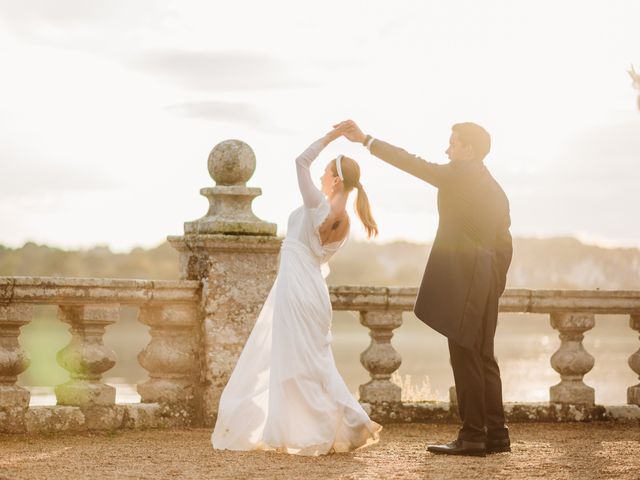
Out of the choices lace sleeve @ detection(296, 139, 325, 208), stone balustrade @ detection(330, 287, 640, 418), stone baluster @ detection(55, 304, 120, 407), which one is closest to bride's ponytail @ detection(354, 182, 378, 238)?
lace sleeve @ detection(296, 139, 325, 208)

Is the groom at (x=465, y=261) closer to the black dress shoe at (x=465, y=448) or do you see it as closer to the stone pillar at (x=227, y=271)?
the black dress shoe at (x=465, y=448)

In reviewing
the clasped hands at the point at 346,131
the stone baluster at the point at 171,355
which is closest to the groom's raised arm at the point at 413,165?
the clasped hands at the point at 346,131

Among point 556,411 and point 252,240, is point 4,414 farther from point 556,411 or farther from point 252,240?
point 556,411

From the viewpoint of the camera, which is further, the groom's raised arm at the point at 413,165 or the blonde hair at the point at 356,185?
the blonde hair at the point at 356,185

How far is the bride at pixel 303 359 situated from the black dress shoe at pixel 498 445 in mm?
727

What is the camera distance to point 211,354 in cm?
828

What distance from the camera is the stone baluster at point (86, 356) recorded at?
8039 millimetres

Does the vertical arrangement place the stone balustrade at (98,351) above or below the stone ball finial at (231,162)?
below

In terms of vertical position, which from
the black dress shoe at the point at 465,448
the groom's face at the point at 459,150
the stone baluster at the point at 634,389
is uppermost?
the groom's face at the point at 459,150

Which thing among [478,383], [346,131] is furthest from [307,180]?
[478,383]

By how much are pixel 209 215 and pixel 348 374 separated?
1970 cm

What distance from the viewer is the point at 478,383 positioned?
23.9 feet

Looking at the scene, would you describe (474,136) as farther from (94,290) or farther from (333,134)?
(94,290)

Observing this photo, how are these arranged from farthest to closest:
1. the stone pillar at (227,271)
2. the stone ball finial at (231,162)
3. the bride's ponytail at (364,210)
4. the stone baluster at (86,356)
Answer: the stone ball finial at (231,162)
the stone pillar at (227,271)
the stone baluster at (86,356)
the bride's ponytail at (364,210)
